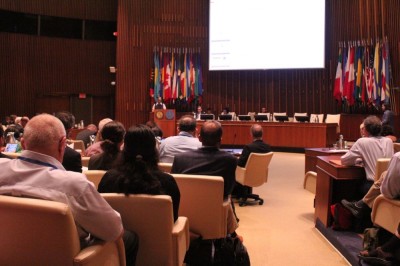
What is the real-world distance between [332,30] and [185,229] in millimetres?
11702

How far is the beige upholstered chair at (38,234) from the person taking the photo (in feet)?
5.69

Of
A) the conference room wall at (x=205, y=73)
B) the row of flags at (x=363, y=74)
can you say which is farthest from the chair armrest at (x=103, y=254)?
the conference room wall at (x=205, y=73)

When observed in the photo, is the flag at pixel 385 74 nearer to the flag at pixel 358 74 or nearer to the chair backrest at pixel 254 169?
the flag at pixel 358 74

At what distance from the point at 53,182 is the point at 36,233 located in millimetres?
222

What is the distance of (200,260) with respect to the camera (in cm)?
317

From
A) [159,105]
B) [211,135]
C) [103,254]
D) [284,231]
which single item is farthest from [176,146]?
[159,105]

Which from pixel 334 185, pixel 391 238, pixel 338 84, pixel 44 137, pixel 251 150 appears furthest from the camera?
pixel 338 84

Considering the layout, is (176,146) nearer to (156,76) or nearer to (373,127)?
(373,127)

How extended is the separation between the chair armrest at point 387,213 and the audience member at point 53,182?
2.06m

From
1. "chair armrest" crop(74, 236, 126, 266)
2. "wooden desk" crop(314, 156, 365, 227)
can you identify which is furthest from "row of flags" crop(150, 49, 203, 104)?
"chair armrest" crop(74, 236, 126, 266)

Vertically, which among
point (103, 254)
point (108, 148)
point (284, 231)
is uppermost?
point (108, 148)

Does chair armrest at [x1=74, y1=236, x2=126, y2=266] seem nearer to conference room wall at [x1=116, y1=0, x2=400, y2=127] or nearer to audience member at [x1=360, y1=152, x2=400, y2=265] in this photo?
audience member at [x1=360, y1=152, x2=400, y2=265]

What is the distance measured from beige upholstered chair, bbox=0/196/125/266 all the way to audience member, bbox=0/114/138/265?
10 centimetres

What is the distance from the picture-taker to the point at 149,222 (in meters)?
2.29
